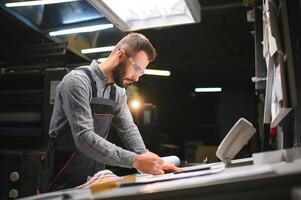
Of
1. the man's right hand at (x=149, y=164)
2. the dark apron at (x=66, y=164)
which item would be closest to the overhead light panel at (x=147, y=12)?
the dark apron at (x=66, y=164)

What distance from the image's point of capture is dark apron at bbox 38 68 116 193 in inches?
76.9

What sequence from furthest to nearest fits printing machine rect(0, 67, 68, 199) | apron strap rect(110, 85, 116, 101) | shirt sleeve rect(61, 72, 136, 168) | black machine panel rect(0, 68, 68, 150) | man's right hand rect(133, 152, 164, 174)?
black machine panel rect(0, 68, 68, 150) → printing machine rect(0, 67, 68, 199) → apron strap rect(110, 85, 116, 101) → shirt sleeve rect(61, 72, 136, 168) → man's right hand rect(133, 152, 164, 174)

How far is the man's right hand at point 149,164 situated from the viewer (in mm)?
1659

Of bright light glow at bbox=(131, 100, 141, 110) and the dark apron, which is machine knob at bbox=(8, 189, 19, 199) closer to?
the dark apron

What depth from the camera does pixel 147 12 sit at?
2.18 metres

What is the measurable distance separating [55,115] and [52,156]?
0.23m

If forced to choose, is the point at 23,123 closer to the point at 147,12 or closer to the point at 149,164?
the point at 147,12

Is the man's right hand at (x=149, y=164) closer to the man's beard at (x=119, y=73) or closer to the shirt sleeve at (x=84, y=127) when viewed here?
the shirt sleeve at (x=84, y=127)

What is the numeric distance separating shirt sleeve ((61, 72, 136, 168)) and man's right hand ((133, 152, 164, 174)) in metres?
0.04

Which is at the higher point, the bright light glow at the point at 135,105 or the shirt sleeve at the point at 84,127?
the bright light glow at the point at 135,105

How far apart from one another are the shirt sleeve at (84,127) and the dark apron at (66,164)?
12cm

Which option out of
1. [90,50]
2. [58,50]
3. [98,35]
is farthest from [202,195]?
[98,35]

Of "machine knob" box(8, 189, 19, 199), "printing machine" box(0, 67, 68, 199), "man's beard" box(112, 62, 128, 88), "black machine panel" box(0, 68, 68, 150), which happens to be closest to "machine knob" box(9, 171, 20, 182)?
"printing machine" box(0, 67, 68, 199)

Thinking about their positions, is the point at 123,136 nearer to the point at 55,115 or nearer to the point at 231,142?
the point at 55,115
